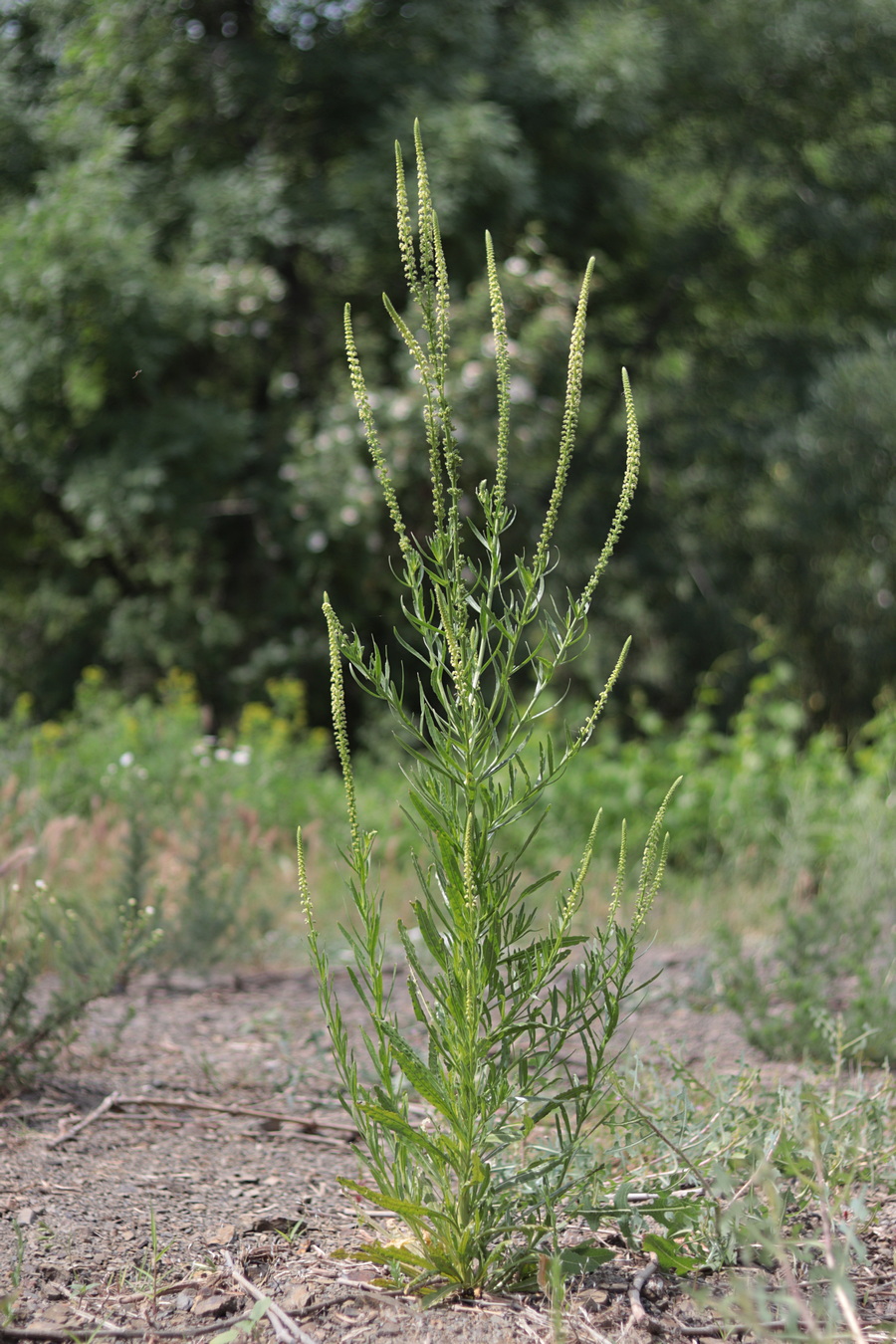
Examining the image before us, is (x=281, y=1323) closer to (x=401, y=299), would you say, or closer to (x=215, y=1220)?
(x=215, y=1220)

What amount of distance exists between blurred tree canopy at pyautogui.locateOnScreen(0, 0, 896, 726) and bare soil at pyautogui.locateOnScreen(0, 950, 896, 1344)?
5.45 m

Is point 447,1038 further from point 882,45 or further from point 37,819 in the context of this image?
point 882,45

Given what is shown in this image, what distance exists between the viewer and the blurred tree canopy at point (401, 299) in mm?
8242

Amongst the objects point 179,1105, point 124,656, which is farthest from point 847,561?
point 179,1105

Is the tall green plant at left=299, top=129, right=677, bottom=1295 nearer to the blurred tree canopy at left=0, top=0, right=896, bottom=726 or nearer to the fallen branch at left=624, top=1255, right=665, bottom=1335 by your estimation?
the fallen branch at left=624, top=1255, right=665, bottom=1335

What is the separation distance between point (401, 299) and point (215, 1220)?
8367mm

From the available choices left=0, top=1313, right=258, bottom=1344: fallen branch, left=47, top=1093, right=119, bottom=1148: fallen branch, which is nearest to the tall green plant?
left=0, top=1313, right=258, bottom=1344: fallen branch

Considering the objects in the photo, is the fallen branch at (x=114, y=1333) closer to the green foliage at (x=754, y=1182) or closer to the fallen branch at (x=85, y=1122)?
the green foliage at (x=754, y=1182)

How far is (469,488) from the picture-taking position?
29.3ft

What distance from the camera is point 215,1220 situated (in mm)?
1996

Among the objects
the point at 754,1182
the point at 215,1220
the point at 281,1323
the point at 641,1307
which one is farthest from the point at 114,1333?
the point at 754,1182

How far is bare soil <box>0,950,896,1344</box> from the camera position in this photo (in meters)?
1.64

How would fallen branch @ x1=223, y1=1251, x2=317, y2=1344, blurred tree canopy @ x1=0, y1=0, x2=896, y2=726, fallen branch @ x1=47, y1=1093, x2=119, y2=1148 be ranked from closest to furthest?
fallen branch @ x1=223, y1=1251, x2=317, y2=1344
fallen branch @ x1=47, y1=1093, x2=119, y2=1148
blurred tree canopy @ x1=0, y1=0, x2=896, y2=726

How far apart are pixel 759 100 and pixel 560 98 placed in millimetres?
2406
